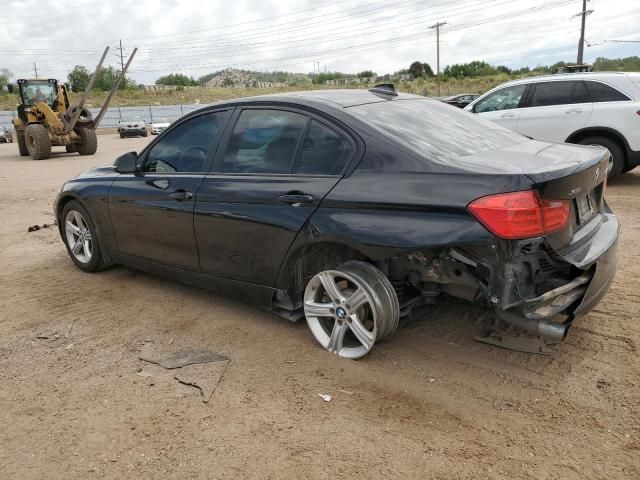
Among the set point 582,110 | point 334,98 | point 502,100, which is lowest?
point 582,110

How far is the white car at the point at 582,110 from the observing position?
7.91 m

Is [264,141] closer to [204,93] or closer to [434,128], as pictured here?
[434,128]

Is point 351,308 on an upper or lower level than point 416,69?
lower

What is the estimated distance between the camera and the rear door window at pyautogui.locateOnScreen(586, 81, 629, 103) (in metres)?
8.01

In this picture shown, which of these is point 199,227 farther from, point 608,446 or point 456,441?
point 608,446

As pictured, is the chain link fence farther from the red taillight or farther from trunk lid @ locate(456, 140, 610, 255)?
the red taillight

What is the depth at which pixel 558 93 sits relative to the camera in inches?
339

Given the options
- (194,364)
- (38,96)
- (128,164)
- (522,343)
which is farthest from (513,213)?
(38,96)

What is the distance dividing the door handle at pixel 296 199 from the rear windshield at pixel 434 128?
0.57 m

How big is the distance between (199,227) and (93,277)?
178cm

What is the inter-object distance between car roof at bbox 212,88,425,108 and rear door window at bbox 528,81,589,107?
18.3 ft

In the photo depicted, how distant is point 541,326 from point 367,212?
1.08 m

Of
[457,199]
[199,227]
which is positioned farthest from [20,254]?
[457,199]

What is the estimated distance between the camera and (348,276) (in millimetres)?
3139
